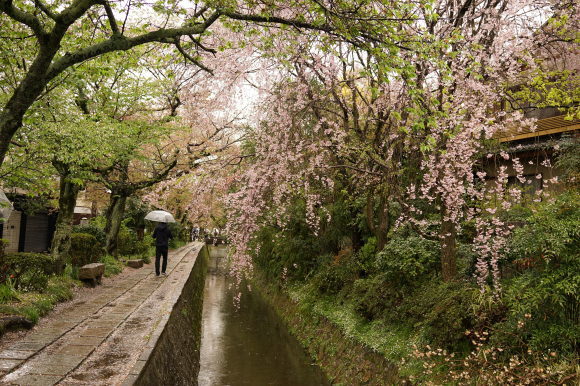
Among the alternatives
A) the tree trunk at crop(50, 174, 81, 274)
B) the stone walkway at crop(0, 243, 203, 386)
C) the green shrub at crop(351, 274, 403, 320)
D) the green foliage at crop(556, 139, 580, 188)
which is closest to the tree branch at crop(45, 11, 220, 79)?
the stone walkway at crop(0, 243, 203, 386)

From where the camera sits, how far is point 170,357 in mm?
8688

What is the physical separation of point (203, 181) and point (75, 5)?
7661 millimetres

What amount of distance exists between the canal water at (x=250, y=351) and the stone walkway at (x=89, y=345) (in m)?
2.85

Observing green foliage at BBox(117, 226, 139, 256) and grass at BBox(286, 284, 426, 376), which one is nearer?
grass at BBox(286, 284, 426, 376)

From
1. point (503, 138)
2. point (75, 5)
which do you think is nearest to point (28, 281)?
point (75, 5)

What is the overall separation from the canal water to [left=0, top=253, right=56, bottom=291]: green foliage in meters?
4.79

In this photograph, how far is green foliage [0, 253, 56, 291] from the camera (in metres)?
10.1

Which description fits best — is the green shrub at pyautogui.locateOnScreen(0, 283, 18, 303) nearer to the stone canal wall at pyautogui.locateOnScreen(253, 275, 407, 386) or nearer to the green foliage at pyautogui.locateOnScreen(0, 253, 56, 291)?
the green foliage at pyautogui.locateOnScreen(0, 253, 56, 291)

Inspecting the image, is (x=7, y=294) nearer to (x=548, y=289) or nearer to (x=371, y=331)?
(x=371, y=331)

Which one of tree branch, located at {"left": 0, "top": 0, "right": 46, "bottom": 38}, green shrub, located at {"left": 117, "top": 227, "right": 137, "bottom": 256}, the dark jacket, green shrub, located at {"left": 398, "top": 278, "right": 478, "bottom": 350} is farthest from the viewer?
green shrub, located at {"left": 117, "top": 227, "right": 137, "bottom": 256}

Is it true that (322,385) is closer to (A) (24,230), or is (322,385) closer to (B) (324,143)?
(B) (324,143)

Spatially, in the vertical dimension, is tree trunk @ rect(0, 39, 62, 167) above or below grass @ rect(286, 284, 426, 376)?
above

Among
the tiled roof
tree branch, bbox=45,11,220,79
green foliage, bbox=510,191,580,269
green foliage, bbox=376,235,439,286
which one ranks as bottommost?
green foliage, bbox=376,235,439,286

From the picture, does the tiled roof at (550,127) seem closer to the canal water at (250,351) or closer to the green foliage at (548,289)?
the green foliage at (548,289)
